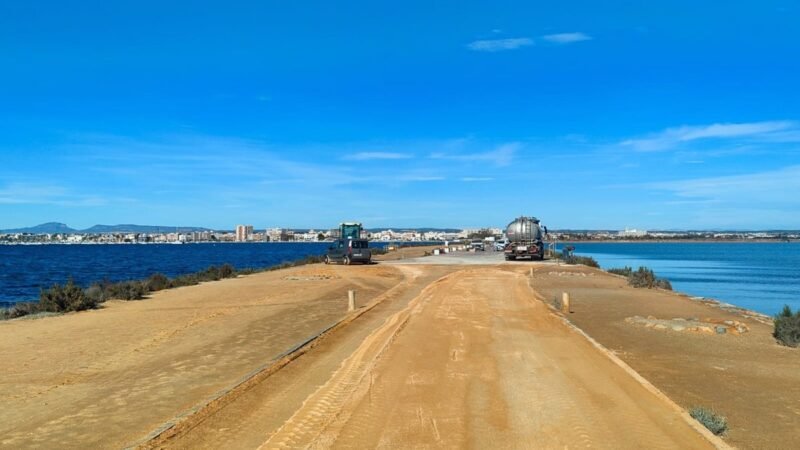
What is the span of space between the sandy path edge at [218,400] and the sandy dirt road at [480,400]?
114 centimetres

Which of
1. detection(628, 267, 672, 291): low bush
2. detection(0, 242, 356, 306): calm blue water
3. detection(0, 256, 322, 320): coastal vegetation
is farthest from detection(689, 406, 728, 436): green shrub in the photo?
detection(0, 242, 356, 306): calm blue water

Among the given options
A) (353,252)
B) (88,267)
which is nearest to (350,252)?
(353,252)

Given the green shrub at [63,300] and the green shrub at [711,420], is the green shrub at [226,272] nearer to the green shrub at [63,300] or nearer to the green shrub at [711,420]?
the green shrub at [63,300]

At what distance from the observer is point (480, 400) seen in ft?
29.2

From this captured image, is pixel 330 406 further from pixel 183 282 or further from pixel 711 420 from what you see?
pixel 183 282

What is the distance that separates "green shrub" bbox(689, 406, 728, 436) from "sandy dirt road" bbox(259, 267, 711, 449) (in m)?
0.25

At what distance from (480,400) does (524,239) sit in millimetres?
48282

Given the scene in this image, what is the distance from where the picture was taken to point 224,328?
16.6m

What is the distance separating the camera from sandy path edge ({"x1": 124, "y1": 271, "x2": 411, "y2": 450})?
23.6 feet

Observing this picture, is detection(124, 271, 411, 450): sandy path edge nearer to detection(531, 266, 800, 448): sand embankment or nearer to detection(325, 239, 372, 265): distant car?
detection(531, 266, 800, 448): sand embankment

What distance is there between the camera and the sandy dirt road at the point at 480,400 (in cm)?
720

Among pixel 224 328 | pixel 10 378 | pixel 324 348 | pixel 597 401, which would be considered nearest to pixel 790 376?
pixel 597 401

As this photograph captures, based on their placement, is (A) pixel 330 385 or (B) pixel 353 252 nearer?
(A) pixel 330 385

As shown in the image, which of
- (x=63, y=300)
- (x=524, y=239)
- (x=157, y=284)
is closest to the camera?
(x=63, y=300)
